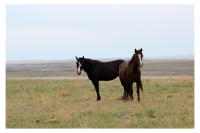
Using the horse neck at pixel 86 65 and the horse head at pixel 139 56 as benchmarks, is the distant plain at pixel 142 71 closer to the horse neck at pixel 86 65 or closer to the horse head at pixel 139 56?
the horse neck at pixel 86 65

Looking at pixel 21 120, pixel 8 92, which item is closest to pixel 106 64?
pixel 21 120

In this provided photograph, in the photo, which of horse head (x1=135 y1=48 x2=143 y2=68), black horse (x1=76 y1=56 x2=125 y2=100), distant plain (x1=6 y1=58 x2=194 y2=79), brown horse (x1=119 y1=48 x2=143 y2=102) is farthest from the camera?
distant plain (x1=6 y1=58 x2=194 y2=79)

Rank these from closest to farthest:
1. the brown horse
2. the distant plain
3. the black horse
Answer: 1. the brown horse
2. the black horse
3. the distant plain

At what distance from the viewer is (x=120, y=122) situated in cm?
813

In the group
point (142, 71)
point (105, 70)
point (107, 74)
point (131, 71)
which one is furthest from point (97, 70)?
point (142, 71)

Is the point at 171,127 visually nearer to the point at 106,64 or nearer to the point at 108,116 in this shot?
the point at 108,116

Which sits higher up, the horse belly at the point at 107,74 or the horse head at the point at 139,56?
the horse head at the point at 139,56

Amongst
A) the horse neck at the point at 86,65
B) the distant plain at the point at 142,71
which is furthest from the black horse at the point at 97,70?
the distant plain at the point at 142,71

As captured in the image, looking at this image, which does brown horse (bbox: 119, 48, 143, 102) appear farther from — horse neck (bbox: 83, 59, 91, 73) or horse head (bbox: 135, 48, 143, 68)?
horse neck (bbox: 83, 59, 91, 73)

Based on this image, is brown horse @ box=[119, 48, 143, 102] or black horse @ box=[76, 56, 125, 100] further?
black horse @ box=[76, 56, 125, 100]

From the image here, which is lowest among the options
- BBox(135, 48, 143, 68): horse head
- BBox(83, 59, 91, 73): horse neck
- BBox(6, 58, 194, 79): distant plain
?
BBox(6, 58, 194, 79): distant plain

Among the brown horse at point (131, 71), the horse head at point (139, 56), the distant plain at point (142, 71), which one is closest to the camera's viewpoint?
the horse head at point (139, 56)

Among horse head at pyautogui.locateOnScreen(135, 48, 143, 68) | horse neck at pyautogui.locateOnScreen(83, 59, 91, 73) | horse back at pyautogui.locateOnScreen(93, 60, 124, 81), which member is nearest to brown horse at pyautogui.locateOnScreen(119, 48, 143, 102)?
horse head at pyautogui.locateOnScreen(135, 48, 143, 68)

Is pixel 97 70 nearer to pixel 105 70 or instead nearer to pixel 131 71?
pixel 105 70
